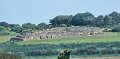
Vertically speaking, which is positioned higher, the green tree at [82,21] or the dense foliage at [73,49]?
the green tree at [82,21]

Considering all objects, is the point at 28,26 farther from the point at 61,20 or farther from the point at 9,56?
the point at 9,56

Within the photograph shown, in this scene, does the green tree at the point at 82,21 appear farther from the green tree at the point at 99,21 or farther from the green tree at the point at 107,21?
the green tree at the point at 107,21

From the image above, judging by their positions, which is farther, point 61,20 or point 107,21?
point 61,20

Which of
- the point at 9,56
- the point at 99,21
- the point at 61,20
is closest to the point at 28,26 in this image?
the point at 99,21

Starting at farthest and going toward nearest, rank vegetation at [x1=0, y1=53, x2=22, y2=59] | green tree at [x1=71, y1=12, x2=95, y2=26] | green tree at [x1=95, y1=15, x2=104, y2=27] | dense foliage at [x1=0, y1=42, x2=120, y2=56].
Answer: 1. green tree at [x1=71, y1=12, x2=95, y2=26]
2. green tree at [x1=95, y1=15, x2=104, y2=27]
3. dense foliage at [x1=0, y1=42, x2=120, y2=56]
4. vegetation at [x1=0, y1=53, x2=22, y2=59]

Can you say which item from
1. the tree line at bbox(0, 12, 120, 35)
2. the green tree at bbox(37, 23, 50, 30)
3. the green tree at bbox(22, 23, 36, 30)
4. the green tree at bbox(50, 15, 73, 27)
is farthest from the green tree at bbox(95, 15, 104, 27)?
the green tree at bbox(22, 23, 36, 30)

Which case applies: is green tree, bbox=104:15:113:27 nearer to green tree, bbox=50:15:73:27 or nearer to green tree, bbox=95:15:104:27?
green tree, bbox=95:15:104:27

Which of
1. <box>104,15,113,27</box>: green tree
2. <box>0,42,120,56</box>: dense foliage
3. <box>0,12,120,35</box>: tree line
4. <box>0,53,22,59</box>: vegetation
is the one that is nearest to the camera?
<box>0,53,22,59</box>: vegetation

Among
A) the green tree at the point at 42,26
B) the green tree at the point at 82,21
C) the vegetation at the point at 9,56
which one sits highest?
the green tree at the point at 82,21

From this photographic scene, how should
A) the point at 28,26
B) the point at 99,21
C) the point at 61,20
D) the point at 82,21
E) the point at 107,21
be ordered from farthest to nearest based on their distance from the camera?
the point at 61,20 → the point at 82,21 → the point at 107,21 → the point at 99,21 → the point at 28,26

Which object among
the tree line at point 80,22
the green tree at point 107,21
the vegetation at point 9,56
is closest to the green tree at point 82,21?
the tree line at point 80,22

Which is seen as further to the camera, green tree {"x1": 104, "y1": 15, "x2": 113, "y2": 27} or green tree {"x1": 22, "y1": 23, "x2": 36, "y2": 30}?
green tree {"x1": 104, "y1": 15, "x2": 113, "y2": 27}

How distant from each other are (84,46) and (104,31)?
20828 mm

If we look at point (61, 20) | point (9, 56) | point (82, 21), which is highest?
point (61, 20)
